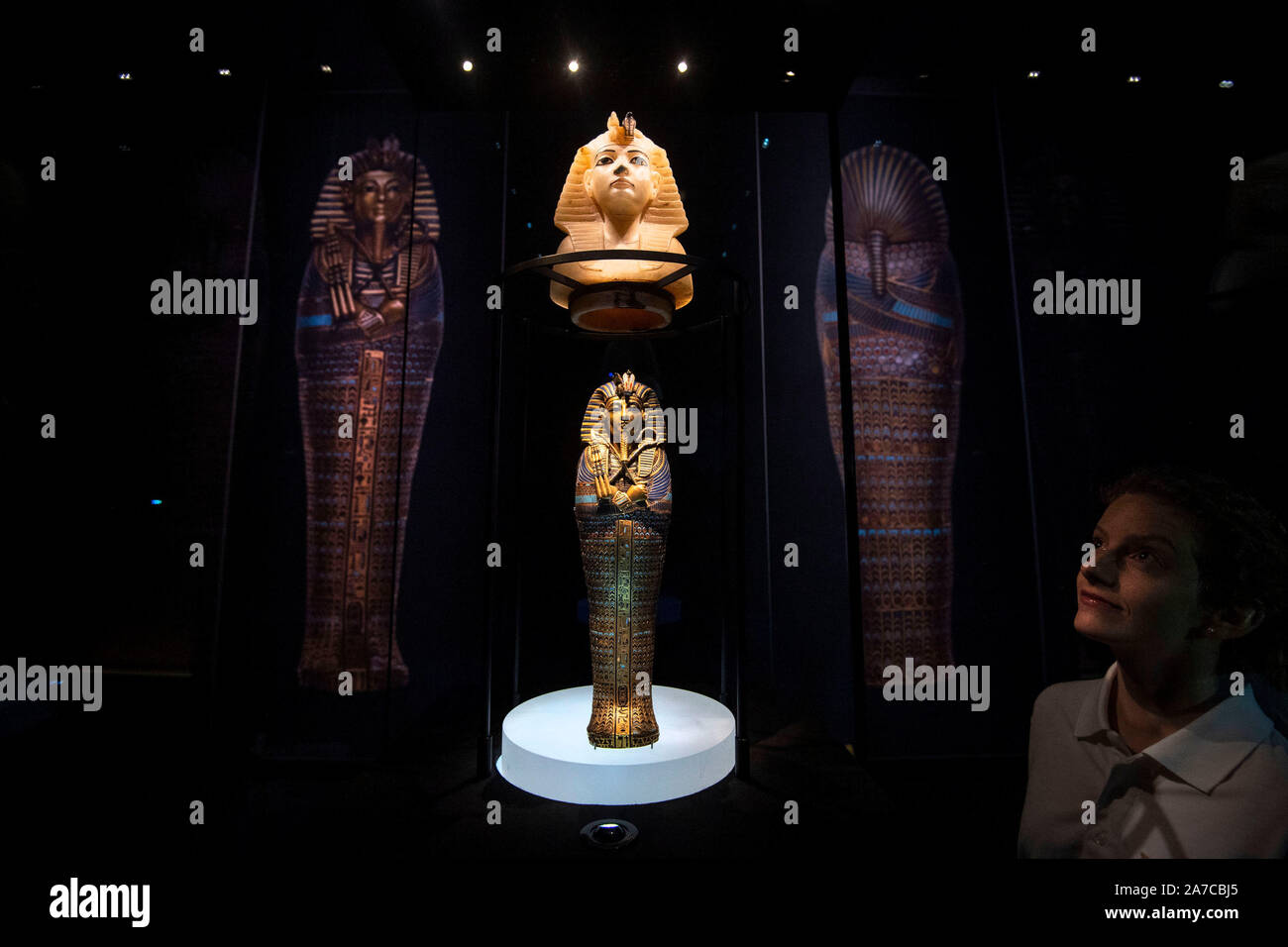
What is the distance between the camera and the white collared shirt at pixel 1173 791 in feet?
4.41

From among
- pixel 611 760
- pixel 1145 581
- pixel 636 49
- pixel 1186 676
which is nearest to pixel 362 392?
pixel 636 49

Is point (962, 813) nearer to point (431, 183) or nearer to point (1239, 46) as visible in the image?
point (1239, 46)

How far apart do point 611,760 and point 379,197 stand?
2708mm

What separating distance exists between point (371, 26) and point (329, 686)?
9.06ft

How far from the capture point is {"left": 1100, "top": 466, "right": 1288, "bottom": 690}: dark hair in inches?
56.3

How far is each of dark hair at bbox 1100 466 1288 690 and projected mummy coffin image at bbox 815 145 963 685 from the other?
33.9 inches

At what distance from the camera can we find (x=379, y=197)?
2807 millimetres

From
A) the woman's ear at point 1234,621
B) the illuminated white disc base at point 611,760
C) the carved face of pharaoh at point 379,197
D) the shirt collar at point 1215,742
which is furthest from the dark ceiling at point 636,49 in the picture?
the illuminated white disc base at point 611,760

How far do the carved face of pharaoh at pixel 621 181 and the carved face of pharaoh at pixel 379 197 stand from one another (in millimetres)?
1266

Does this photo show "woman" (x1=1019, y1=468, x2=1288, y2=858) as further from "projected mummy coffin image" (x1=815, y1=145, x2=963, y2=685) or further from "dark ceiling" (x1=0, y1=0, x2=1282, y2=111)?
"dark ceiling" (x1=0, y1=0, x2=1282, y2=111)

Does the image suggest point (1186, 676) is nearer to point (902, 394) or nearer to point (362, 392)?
point (902, 394)

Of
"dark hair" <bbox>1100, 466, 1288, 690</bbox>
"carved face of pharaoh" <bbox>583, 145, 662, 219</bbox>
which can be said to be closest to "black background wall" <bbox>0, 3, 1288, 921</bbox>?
"dark hair" <bbox>1100, 466, 1288, 690</bbox>

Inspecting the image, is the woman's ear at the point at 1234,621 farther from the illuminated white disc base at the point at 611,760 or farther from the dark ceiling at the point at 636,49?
the dark ceiling at the point at 636,49
